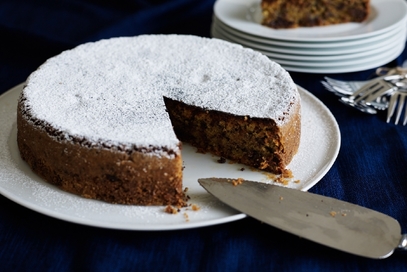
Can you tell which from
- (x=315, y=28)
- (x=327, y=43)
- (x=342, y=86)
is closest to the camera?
(x=342, y=86)

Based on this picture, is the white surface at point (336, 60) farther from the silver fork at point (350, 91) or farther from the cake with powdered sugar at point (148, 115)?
the cake with powdered sugar at point (148, 115)

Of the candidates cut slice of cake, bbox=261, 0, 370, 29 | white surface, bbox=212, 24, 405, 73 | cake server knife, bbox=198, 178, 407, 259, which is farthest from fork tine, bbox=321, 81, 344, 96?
cake server knife, bbox=198, 178, 407, 259

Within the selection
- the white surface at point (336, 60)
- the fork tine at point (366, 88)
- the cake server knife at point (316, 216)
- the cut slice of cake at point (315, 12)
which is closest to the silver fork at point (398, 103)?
the fork tine at point (366, 88)

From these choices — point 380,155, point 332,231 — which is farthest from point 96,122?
point 380,155

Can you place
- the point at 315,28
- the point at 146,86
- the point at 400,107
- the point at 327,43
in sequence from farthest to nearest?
the point at 315,28
the point at 327,43
the point at 400,107
the point at 146,86

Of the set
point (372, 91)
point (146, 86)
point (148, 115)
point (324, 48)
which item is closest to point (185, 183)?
point (148, 115)

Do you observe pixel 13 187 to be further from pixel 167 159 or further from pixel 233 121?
pixel 233 121

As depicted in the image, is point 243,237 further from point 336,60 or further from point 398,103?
point 336,60
